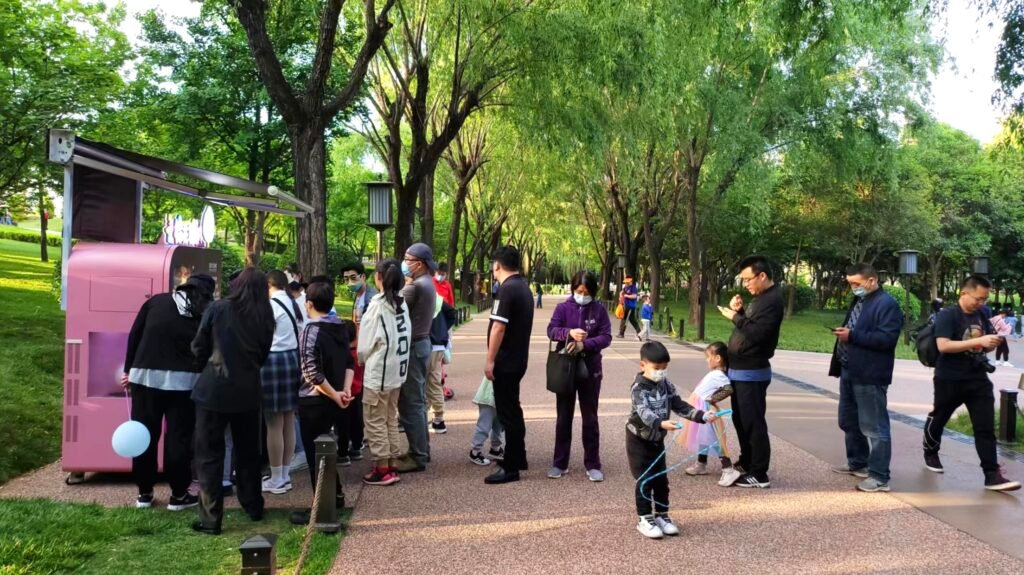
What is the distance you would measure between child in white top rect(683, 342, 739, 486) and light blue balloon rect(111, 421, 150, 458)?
423cm

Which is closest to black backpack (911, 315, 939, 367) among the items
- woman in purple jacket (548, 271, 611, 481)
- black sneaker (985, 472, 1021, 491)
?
black sneaker (985, 472, 1021, 491)

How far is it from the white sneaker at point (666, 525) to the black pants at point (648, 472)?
6 cm

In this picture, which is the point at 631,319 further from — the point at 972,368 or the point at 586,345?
the point at 586,345

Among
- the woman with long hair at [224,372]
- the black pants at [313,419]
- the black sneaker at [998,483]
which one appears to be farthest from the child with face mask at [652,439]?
the black sneaker at [998,483]

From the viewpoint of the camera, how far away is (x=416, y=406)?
6.01 meters

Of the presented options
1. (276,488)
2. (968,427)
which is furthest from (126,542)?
(968,427)

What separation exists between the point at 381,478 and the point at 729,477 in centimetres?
294

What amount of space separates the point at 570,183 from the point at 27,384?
22.8 meters

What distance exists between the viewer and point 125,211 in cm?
676

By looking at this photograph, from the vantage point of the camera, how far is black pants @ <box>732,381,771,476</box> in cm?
563

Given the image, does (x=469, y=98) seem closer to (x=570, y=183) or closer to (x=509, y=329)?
(x=509, y=329)

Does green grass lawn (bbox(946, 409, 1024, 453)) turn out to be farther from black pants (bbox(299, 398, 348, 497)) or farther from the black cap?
black pants (bbox(299, 398, 348, 497))

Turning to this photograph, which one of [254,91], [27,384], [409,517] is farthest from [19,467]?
[254,91]

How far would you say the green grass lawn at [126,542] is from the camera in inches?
154
